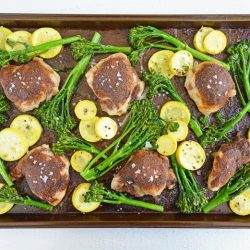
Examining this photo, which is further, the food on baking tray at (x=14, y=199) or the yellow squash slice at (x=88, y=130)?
the yellow squash slice at (x=88, y=130)

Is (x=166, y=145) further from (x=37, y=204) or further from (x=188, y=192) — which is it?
(x=37, y=204)

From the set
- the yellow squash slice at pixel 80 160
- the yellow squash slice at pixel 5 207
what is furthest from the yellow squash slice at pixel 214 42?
the yellow squash slice at pixel 5 207

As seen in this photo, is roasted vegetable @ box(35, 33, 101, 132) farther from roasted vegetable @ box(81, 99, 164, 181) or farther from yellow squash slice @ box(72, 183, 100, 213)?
yellow squash slice @ box(72, 183, 100, 213)

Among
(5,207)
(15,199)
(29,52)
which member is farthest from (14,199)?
(29,52)

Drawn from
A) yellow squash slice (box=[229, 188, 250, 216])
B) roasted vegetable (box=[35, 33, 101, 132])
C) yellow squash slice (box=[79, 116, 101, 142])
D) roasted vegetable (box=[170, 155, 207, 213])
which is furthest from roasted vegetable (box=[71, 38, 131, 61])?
yellow squash slice (box=[229, 188, 250, 216])

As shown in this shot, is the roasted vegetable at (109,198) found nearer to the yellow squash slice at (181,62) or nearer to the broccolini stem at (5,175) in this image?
the broccolini stem at (5,175)
